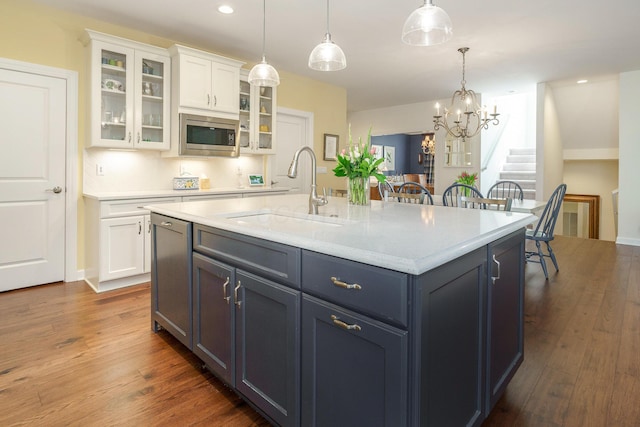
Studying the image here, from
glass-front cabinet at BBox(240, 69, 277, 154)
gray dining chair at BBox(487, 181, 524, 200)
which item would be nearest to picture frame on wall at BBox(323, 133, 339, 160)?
glass-front cabinet at BBox(240, 69, 277, 154)

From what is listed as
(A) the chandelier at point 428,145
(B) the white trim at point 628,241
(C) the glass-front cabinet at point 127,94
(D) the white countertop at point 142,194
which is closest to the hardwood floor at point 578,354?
(B) the white trim at point 628,241

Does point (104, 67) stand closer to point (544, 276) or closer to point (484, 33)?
point (484, 33)

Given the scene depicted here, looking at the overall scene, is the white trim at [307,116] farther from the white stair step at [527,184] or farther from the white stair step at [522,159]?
the white stair step at [522,159]

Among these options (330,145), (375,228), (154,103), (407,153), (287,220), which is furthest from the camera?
(407,153)

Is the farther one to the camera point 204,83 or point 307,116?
point 307,116

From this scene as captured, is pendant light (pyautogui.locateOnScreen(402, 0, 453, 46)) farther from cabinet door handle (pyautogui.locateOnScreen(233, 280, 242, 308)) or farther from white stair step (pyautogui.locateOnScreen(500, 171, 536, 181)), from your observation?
white stair step (pyautogui.locateOnScreen(500, 171, 536, 181))

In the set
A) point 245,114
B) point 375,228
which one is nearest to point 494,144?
point 245,114

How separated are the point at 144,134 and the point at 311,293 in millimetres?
3246

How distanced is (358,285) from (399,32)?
11.7ft

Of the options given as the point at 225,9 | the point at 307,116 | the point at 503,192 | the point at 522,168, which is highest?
the point at 225,9

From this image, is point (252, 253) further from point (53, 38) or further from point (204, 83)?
point (53, 38)

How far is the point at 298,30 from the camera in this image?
3.94 m

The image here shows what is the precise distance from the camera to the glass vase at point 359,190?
245 cm

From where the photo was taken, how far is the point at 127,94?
3.69 m
